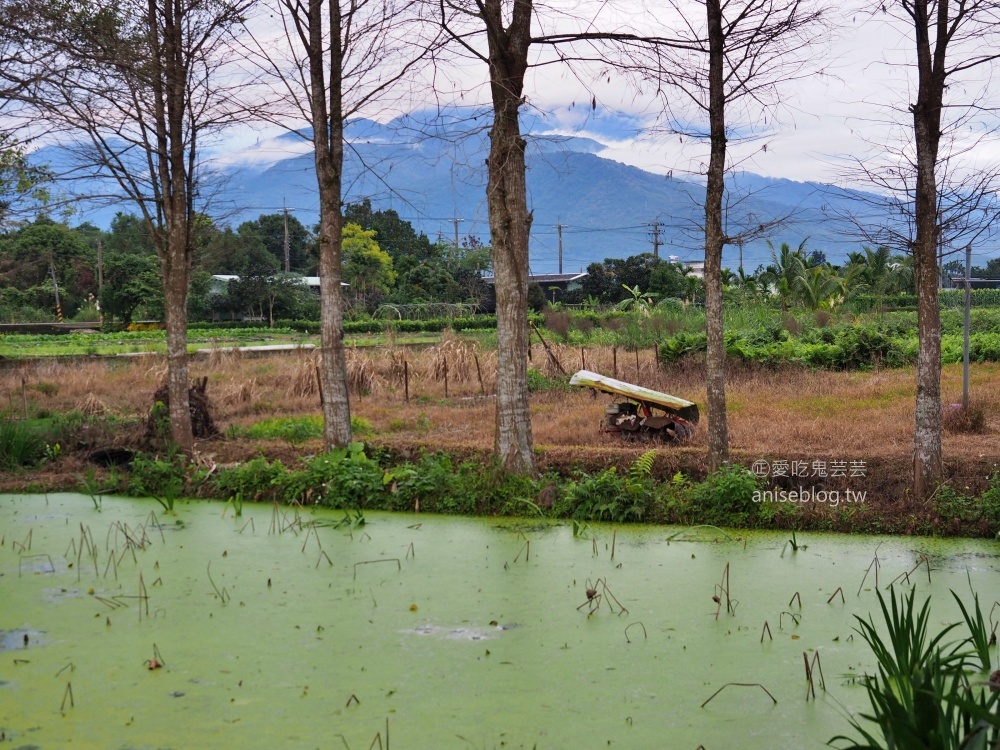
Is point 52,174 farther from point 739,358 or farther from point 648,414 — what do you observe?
point 739,358

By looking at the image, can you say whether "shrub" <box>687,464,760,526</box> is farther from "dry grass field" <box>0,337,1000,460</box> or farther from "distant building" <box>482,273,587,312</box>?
"distant building" <box>482,273,587,312</box>

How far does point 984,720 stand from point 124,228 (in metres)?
48.5

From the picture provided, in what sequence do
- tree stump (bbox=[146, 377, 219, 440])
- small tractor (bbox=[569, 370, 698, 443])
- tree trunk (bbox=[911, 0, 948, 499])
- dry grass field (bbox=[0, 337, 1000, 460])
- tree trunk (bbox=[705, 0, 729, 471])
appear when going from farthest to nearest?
tree stump (bbox=[146, 377, 219, 440]) → small tractor (bbox=[569, 370, 698, 443]) → dry grass field (bbox=[0, 337, 1000, 460]) → tree trunk (bbox=[705, 0, 729, 471]) → tree trunk (bbox=[911, 0, 948, 499])

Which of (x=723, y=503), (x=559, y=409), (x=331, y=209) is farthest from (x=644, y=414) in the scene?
(x=331, y=209)

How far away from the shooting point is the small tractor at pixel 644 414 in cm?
1043

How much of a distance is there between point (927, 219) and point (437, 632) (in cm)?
498

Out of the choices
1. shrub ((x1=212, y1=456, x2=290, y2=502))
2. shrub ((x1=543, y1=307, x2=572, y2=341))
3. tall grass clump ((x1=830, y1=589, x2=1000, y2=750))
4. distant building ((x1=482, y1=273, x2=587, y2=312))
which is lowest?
shrub ((x1=212, y1=456, x2=290, y2=502))

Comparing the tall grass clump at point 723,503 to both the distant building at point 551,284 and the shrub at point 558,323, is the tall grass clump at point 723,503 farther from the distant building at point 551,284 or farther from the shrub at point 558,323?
the distant building at point 551,284

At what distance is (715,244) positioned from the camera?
836 cm

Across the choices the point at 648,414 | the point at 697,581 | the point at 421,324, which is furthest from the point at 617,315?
the point at 697,581

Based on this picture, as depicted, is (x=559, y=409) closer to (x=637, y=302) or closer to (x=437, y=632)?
(x=437, y=632)

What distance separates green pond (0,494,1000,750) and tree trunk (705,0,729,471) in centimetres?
130

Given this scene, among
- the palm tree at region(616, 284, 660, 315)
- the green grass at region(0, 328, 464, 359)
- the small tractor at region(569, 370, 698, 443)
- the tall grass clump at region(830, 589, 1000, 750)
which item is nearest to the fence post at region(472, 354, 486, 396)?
the small tractor at region(569, 370, 698, 443)

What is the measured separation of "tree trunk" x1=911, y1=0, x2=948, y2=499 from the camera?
756cm
